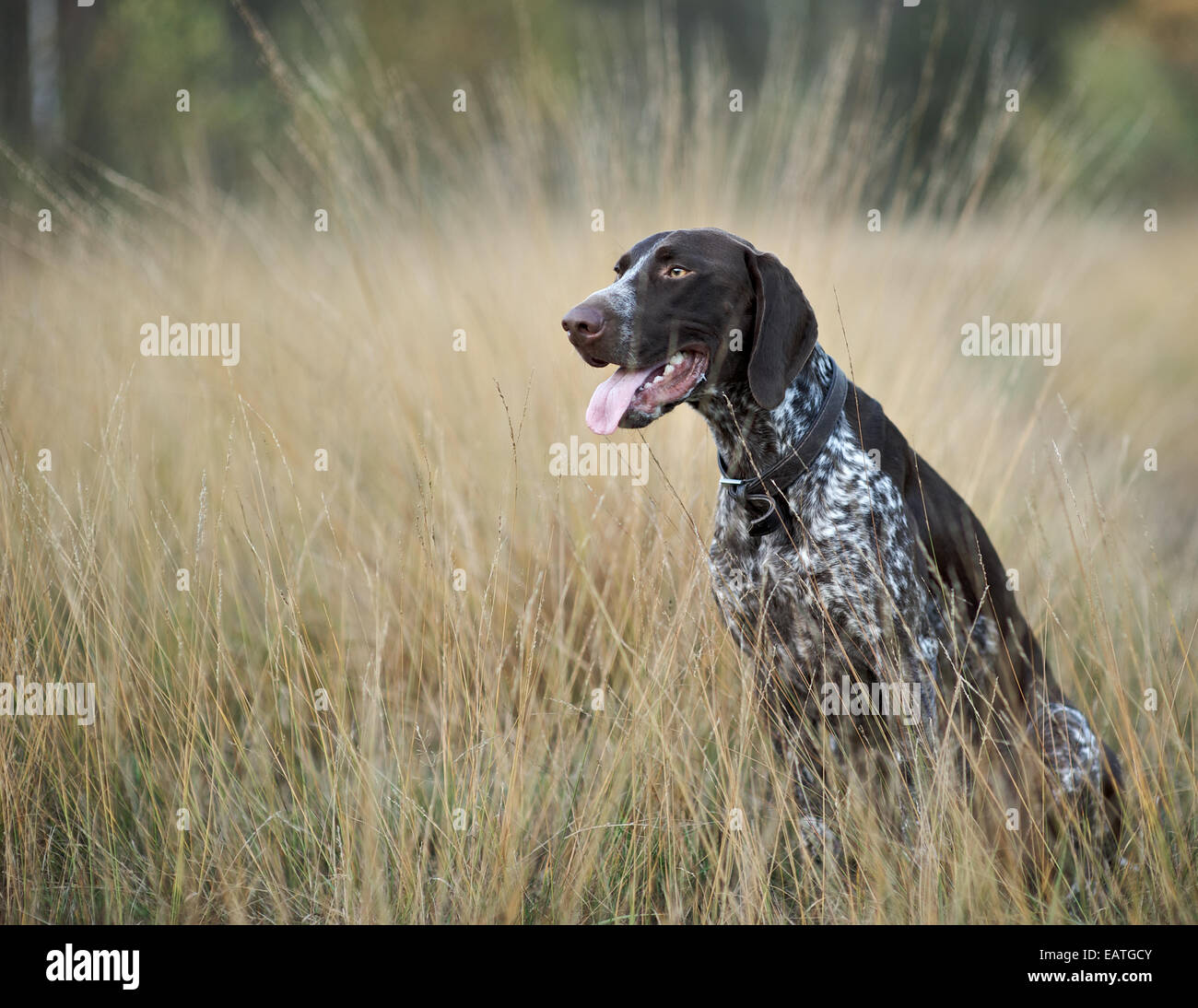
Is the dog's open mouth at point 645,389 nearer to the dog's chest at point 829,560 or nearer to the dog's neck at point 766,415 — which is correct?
the dog's neck at point 766,415

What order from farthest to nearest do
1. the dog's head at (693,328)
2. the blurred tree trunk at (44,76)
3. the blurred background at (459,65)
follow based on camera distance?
the blurred tree trunk at (44,76)
the blurred background at (459,65)
the dog's head at (693,328)

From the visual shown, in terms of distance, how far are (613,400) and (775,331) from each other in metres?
0.45

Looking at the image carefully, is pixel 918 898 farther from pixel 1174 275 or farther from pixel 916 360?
pixel 1174 275

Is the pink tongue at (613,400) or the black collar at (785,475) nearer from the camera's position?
the pink tongue at (613,400)

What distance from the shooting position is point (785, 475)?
264cm

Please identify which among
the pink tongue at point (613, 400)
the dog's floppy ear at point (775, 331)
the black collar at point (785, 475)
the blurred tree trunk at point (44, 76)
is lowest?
the black collar at point (785, 475)

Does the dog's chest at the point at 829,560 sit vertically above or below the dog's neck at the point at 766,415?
below

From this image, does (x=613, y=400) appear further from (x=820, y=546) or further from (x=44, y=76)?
(x=44, y=76)

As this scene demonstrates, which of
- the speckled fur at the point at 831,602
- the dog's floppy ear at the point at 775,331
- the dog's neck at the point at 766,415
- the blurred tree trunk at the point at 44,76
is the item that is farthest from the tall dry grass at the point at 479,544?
the blurred tree trunk at the point at 44,76

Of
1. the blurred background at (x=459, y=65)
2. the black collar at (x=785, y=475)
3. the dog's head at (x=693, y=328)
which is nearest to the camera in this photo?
the dog's head at (x=693, y=328)

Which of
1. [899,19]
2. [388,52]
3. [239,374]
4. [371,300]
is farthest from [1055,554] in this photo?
[899,19]

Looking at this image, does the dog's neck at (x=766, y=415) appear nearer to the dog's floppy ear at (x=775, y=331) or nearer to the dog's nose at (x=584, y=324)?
the dog's floppy ear at (x=775, y=331)

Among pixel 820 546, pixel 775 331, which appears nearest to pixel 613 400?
pixel 775 331

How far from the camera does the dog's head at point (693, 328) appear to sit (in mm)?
2469
